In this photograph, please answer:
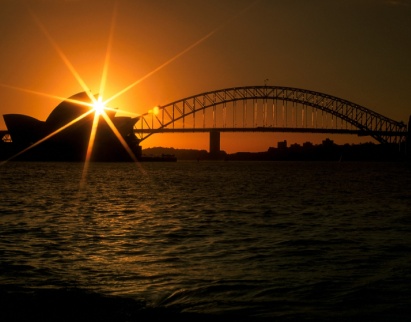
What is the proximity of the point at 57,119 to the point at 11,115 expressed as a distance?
14.3 m

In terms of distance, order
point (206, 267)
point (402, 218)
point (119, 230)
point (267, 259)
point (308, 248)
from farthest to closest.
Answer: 1. point (402, 218)
2. point (119, 230)
3. point (308, 248)
4. point (267, 259)
5. point (206, 267)

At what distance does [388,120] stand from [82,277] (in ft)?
449

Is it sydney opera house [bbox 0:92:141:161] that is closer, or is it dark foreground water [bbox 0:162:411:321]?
dark foreground water [bbox 0:162:411:321]

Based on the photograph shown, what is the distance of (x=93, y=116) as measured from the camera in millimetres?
136125

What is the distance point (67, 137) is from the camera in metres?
140

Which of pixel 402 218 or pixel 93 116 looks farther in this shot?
pixel 93 116

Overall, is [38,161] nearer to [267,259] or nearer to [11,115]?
[11,115]

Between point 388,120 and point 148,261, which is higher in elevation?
point 388,120

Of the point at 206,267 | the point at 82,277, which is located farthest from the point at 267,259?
the point at 82,277

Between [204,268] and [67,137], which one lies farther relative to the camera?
[67,137]

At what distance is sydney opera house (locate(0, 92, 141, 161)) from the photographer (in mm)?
135500

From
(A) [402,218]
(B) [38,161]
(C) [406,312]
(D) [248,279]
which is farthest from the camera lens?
(B) [38,161]

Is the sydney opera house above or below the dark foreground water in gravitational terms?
above

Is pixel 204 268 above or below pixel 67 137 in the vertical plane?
below
